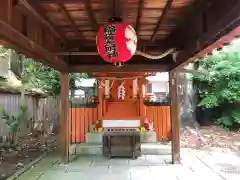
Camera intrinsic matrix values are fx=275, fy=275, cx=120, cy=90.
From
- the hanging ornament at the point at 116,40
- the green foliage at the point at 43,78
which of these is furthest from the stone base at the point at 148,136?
the hanging ornament at the point at 116,40

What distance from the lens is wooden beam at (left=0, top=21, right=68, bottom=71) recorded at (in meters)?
3.42

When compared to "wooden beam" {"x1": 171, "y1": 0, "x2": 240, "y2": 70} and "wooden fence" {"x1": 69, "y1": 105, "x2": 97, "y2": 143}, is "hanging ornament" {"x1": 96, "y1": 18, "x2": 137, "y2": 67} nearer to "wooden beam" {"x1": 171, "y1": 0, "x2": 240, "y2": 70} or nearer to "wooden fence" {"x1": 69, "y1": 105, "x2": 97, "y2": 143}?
"wooden beam" {"x1": 171, "y1": 0, "x2": 240, "y2": 70}

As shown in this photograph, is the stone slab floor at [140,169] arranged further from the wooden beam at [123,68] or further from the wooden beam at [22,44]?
the wooden beam at [22,44]

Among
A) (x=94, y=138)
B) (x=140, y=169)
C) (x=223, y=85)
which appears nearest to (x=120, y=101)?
(x=94, y=138)

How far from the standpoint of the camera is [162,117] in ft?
40.5

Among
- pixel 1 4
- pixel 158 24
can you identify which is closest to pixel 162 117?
pixel 158 24

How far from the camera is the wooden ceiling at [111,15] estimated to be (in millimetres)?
3582

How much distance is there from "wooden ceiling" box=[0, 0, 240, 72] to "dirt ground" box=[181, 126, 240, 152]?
21.6ft

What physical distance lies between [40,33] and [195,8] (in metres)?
2.85

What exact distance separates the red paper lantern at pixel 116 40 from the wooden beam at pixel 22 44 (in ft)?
3.72

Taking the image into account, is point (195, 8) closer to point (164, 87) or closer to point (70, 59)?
point (70, 59)

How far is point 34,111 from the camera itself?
14992mm

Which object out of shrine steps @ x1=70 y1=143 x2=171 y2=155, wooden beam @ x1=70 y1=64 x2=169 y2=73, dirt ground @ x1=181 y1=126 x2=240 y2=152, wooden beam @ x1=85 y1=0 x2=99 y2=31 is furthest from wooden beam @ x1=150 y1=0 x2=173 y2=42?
dirt ground @ x1=181 y1=126 x2=240 y2=152

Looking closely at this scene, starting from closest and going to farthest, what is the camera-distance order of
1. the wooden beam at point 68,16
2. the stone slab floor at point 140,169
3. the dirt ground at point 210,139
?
1. the wooden beam at point 68,16
2. the stone slab floor at point 140,169
3. the dirt ground at point 210,139
